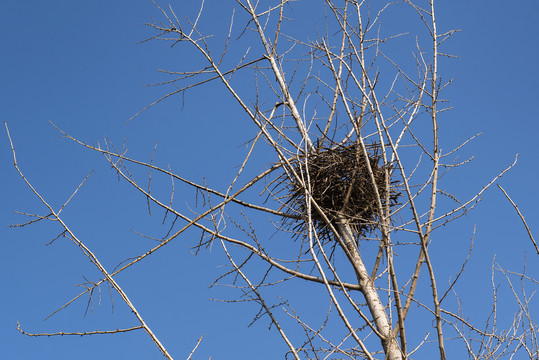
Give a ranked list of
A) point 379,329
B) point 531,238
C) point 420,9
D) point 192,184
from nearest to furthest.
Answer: point 531,238 < point 379,329 < point 420,9 < point 192,184

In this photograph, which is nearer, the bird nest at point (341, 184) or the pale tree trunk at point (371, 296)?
the pale tree trunk at point (371, 296)

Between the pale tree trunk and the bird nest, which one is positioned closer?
the pale tree trunk

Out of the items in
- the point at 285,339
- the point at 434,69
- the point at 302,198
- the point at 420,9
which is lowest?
the point at 285,339

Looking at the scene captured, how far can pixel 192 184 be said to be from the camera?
416cm

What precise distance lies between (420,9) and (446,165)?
3.14 feet

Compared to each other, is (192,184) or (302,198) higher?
(302,198)

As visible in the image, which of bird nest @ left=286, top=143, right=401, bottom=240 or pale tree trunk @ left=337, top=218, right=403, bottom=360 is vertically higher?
bird nest @ left=286, top=143, right=401, bottom=240

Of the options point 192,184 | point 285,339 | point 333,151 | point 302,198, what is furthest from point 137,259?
point 333,151

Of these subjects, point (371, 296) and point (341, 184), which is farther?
point (341, 184)

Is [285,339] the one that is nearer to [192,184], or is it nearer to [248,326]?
[248,326]

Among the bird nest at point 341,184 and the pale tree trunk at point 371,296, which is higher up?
the bird nest at point 341,184

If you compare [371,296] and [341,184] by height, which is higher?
[341,184]

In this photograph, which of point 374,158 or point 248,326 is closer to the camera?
point 248,326

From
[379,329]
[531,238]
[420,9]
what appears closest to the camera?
[531,238]
